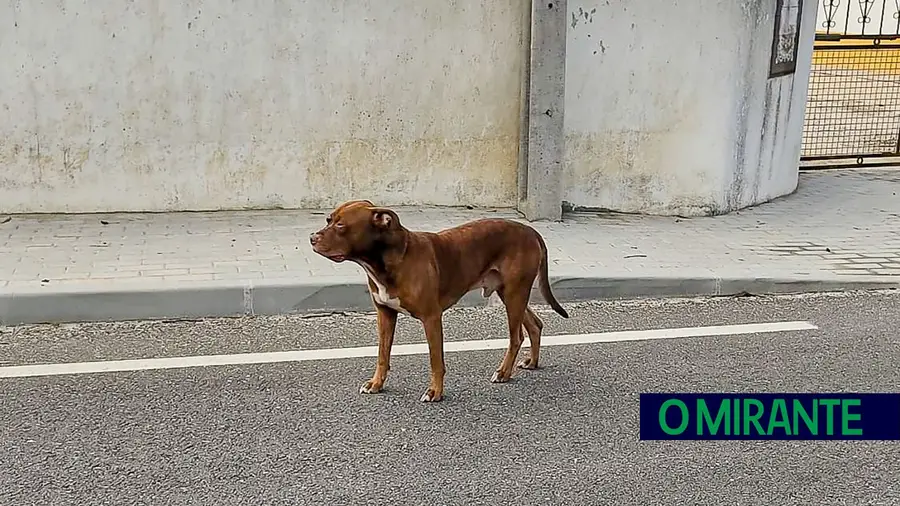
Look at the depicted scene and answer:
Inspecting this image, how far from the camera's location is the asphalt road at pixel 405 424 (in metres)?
3.66

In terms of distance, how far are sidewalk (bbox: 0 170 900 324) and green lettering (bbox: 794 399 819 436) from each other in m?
1.86

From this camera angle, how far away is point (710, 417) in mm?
4492

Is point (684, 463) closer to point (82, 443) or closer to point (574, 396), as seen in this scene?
point (574, 396)

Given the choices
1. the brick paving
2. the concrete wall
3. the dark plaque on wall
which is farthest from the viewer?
the dark plaque on wall

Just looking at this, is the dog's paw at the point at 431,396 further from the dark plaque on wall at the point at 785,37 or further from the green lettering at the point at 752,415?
the dark plaque on wall at the point at 785,37

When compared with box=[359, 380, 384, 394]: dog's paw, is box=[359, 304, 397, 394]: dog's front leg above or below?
above

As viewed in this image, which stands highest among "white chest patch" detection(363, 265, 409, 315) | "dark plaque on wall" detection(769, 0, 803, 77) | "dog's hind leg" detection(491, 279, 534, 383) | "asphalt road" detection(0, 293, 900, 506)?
"dark plaque on wall" detection(769, 0, 803, 77)

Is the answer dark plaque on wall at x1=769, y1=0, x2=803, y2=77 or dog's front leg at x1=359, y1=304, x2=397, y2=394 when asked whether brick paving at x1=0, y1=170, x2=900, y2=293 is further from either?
dog's front leg at x1=359, y1=304, x2=397, y2=394

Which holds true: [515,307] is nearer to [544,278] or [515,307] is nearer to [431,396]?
[544,278]

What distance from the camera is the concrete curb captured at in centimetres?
556

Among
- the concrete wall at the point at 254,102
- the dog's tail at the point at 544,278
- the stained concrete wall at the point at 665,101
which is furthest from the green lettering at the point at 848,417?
the concrete wall at the point at 254,102

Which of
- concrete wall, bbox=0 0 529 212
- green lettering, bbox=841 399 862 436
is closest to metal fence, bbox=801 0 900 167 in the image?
concrete wall, bbox=0 0 529 212

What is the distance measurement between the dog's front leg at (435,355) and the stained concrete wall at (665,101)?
3993mm

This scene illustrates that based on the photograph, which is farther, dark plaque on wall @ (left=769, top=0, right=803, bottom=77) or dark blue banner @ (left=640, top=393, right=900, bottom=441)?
dark plaque on wall @ (left=769, top=0, right=803, bottom=77)
